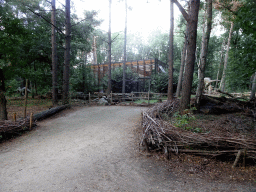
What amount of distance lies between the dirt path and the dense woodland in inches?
133

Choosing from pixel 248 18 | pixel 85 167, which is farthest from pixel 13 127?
pixel 248 18

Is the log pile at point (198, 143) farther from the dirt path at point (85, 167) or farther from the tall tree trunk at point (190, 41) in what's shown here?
the tall tree trunk at point (190, 41)

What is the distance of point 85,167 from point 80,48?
50.3 feet

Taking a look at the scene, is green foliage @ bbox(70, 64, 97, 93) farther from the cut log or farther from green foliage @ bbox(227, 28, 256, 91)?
green foliage @ bbox(227, 28, 256, 91)

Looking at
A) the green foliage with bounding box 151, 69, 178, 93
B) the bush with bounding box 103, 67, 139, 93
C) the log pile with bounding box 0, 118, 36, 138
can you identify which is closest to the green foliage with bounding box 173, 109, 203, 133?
the log pile with bounding box 0, 118, 36, 138

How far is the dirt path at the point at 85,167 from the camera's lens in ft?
8.79

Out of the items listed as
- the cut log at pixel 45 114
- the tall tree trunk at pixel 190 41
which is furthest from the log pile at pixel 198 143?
the cut log at pixel 45 114

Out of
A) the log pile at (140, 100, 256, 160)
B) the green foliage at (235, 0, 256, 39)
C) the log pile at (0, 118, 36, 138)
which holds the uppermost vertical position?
the green foliage at (235, 0, 256, 39)

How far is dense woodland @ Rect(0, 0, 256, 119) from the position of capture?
19.1 feet

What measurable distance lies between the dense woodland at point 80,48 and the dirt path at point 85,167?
337 cm

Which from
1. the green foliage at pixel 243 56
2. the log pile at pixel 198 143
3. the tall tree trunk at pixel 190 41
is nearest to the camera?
the log pile at pixel 198 143

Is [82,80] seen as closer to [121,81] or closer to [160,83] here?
[121,81]

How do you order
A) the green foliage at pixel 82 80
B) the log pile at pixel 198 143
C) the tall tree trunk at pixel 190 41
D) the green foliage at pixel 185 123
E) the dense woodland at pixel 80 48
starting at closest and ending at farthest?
the log pile at pixel 198 143 < the green foliage at pixel 185 123 < the dense woodland at pixel 80 48 < the tall tree trunk at pixel 190 41 < the green foliage at pixel 82 80

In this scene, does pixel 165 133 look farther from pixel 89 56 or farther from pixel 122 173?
pixel 89 56
